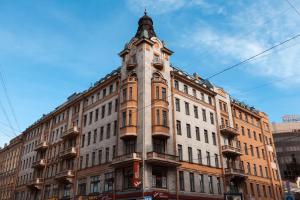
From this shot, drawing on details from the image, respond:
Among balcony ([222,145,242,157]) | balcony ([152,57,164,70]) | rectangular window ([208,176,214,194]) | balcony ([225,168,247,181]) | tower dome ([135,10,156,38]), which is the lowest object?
rectangular window ([208,176,214,194])

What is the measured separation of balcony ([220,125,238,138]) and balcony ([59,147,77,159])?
24709 millimetres

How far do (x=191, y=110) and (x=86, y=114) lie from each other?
1812cm

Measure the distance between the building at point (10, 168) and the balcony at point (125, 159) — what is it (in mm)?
42831

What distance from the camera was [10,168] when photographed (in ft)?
243

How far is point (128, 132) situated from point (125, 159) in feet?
12.5

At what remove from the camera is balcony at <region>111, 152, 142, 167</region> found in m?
34.2

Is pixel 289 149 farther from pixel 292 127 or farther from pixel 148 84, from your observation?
pixel 148 84

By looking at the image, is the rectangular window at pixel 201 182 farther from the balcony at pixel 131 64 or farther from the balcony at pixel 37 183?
the balcony at pixel 37 183

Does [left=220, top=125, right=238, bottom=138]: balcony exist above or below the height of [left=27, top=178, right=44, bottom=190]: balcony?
above

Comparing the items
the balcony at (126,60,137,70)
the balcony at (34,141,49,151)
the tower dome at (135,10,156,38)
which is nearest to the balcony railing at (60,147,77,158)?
the balcony at (34,141,49,151)

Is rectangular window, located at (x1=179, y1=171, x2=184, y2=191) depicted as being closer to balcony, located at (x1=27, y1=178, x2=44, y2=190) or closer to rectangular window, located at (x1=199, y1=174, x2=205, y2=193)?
rectangular window, located at (x1=199, y1=174, x2=205, y2=193)

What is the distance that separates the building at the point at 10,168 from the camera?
69438 mm

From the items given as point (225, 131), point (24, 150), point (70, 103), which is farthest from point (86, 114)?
point (24, 150)

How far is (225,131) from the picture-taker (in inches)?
1913
